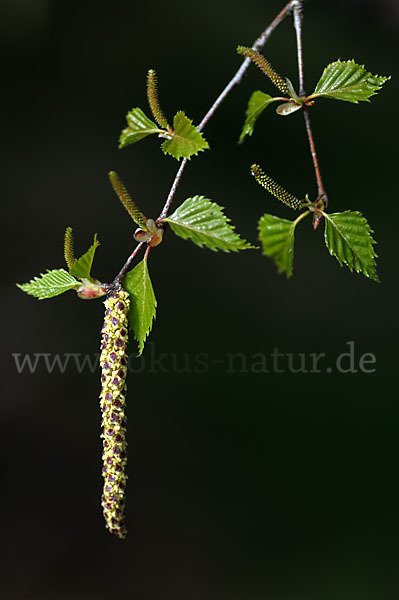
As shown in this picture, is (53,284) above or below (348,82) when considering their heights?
below

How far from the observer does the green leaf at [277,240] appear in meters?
0.26

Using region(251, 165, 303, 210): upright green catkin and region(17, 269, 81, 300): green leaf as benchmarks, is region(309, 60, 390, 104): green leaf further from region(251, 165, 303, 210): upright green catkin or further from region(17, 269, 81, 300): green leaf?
region(17, 269, 81, 300): green leaf

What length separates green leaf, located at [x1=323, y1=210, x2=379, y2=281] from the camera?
309 mm

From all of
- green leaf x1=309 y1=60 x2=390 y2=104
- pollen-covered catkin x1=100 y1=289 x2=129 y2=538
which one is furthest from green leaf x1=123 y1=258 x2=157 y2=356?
green leaf x1=309 y1=60 x2=390 y2=104

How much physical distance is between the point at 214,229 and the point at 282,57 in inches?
37.9

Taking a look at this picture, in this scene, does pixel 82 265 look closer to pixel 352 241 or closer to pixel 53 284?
pixel 53 284

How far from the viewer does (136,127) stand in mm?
297

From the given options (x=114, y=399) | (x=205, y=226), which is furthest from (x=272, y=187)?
(x=114, y=399)

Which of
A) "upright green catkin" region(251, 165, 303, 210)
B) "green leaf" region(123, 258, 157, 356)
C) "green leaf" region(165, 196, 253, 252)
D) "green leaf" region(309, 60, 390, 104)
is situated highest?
"green leaf" region(309, 60, 390, 104)

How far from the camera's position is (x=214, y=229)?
0.29 m

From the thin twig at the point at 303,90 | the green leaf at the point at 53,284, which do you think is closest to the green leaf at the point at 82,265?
the green leaf at the point at 53,284

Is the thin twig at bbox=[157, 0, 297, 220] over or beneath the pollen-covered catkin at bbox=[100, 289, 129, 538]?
over

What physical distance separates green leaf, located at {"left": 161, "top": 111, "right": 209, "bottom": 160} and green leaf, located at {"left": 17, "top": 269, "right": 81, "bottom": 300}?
0.30ft

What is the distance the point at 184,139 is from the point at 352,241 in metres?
0.11
